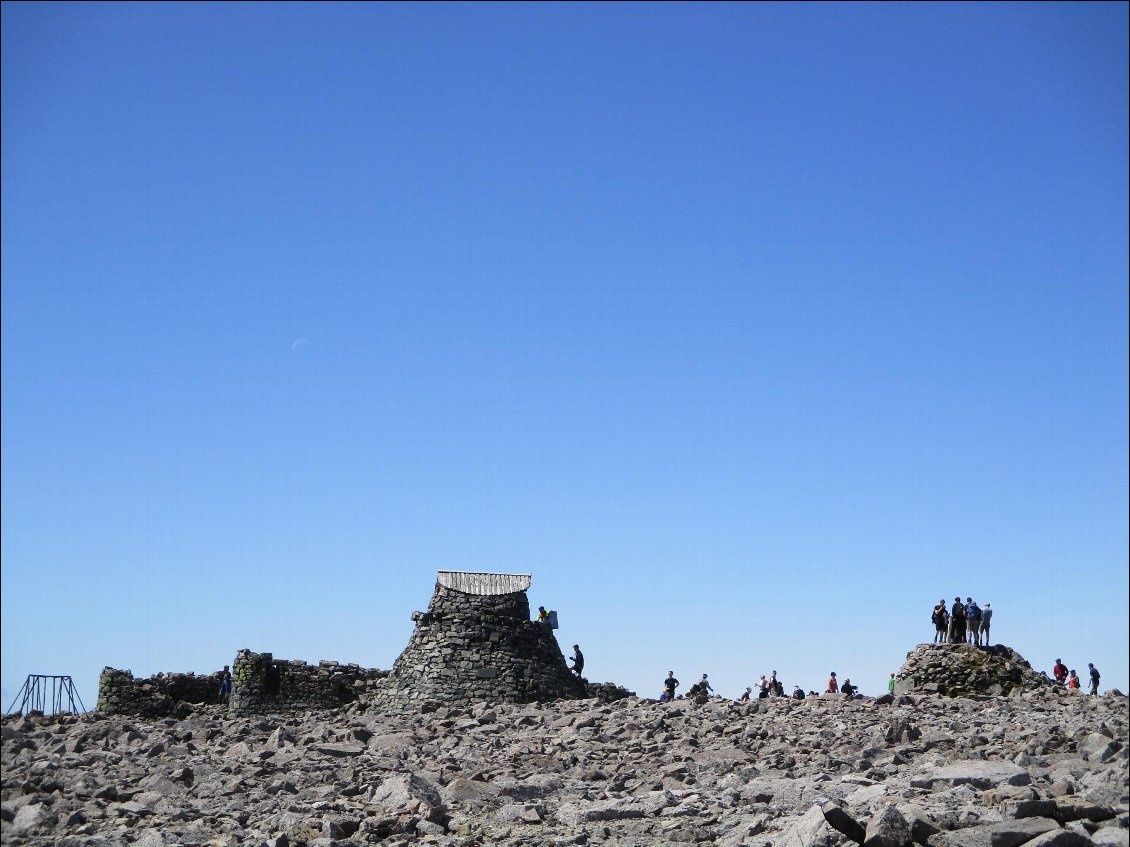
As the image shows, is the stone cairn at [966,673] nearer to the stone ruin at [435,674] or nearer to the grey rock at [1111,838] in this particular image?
the stone ruin at [435,674]

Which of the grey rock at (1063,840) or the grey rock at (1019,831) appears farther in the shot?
the grey rock at (1019,831)

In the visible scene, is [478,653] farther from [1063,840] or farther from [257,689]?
[1063,840]

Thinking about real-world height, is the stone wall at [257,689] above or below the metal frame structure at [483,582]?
below

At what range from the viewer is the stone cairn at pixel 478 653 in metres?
30.8

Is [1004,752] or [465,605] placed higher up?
[465,605]

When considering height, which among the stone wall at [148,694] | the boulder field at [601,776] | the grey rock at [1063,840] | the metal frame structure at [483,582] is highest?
the metal frame structure at [483,582]

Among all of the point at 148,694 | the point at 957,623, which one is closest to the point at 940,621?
the point at 957,623

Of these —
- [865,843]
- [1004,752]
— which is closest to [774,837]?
[865,843]

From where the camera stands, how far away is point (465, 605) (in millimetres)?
32250

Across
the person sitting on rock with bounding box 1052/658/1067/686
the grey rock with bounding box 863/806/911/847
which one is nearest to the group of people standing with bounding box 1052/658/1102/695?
the person sitting on rock with bounding box 1052/658/1067/686

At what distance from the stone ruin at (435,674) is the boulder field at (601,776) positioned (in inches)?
103

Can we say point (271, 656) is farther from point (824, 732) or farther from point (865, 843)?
point (865, 843)

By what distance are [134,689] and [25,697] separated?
3.52 m

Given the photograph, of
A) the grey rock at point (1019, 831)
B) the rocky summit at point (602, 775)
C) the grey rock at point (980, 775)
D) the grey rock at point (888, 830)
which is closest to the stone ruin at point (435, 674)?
the rocky summit at point (602, 775)
